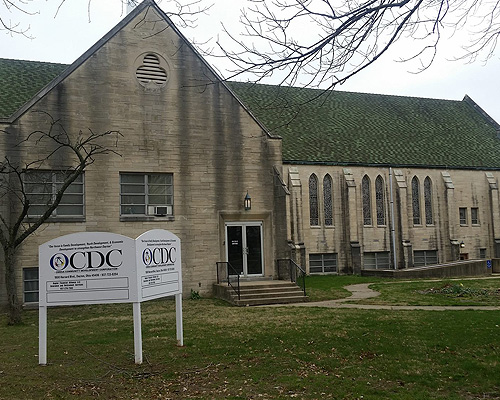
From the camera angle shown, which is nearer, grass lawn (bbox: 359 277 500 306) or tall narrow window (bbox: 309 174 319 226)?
grass lawn (bbox: 359 277 500 306)

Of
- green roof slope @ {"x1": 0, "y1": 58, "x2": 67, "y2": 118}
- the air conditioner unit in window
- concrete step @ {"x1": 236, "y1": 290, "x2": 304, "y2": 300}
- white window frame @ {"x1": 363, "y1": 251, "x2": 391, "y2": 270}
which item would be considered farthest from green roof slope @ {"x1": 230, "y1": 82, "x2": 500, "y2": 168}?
concrete step @ {"x1": 236, "y1": 290, "x2": 304, "y2": 300}

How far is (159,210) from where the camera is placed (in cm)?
2053

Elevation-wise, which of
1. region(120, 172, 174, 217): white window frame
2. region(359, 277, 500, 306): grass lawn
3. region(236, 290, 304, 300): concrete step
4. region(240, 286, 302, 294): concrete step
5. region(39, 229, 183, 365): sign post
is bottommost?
region(359, 277, 500, 306): grass lawn

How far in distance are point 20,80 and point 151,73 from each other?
26.2ft

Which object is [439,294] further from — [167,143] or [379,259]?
[379,259]

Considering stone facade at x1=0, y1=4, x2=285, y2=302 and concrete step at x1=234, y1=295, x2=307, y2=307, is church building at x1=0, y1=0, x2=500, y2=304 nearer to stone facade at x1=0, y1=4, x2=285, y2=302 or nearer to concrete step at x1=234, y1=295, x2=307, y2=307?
stone facade at x1=0, y1=4, x2=285, y2=302

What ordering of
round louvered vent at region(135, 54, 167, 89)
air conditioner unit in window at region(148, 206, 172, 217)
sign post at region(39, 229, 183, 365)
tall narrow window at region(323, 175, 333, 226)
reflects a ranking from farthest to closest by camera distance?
1. tall narrow window at region(323, 175, 333, 226)
2. round louvered vent at region(135, 54, 167, 89)
3. air conditioner unit in window at region(148, 206, 172, 217)
4. sign post at region(39, 229, 183, 365)

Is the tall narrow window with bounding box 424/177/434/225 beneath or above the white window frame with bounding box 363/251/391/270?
above

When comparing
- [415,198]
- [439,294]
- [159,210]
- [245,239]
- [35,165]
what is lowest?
[439,294]

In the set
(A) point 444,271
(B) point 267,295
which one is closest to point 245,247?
(B) point 267,295

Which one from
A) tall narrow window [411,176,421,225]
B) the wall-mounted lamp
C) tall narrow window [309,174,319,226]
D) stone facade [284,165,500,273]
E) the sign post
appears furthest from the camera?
tall narrow window [411,176,421,225]

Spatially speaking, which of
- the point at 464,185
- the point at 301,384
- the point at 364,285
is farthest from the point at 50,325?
the point at 464,185

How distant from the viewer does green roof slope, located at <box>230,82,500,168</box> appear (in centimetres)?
3356

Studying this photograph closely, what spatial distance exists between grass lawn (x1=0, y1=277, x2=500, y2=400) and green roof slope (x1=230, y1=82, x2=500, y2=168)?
63.2 ft
